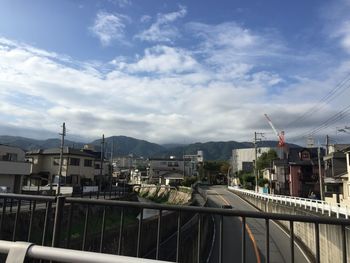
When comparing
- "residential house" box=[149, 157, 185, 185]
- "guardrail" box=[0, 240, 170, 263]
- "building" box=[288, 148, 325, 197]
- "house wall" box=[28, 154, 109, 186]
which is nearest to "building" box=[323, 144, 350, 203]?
"building" box=[288, 148, 325, 197]

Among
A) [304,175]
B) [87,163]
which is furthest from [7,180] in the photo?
[304,175]

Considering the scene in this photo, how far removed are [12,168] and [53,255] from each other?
46.0m

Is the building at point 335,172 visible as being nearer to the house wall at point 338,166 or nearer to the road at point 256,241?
the house wall at point 338,166

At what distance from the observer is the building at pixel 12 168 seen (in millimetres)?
44594

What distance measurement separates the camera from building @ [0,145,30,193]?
44.6m

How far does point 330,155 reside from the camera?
48.1 metres

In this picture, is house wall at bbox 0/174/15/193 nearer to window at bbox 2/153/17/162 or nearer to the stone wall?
window at bbox 2/153/17/162

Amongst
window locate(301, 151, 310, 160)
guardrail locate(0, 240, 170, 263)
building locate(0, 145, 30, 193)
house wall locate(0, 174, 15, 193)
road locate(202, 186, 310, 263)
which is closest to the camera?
guardrail locate(0, 240, 170, 263)

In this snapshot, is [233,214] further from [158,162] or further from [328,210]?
[158,162]

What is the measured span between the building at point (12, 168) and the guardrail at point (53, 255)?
1704 inches

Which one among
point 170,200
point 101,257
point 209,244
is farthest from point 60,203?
point 170,200

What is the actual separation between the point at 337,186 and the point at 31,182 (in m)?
51.2

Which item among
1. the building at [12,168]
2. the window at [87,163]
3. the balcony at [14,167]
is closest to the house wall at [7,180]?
the building at [12,168]

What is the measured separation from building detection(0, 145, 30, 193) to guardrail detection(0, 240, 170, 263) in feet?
142
